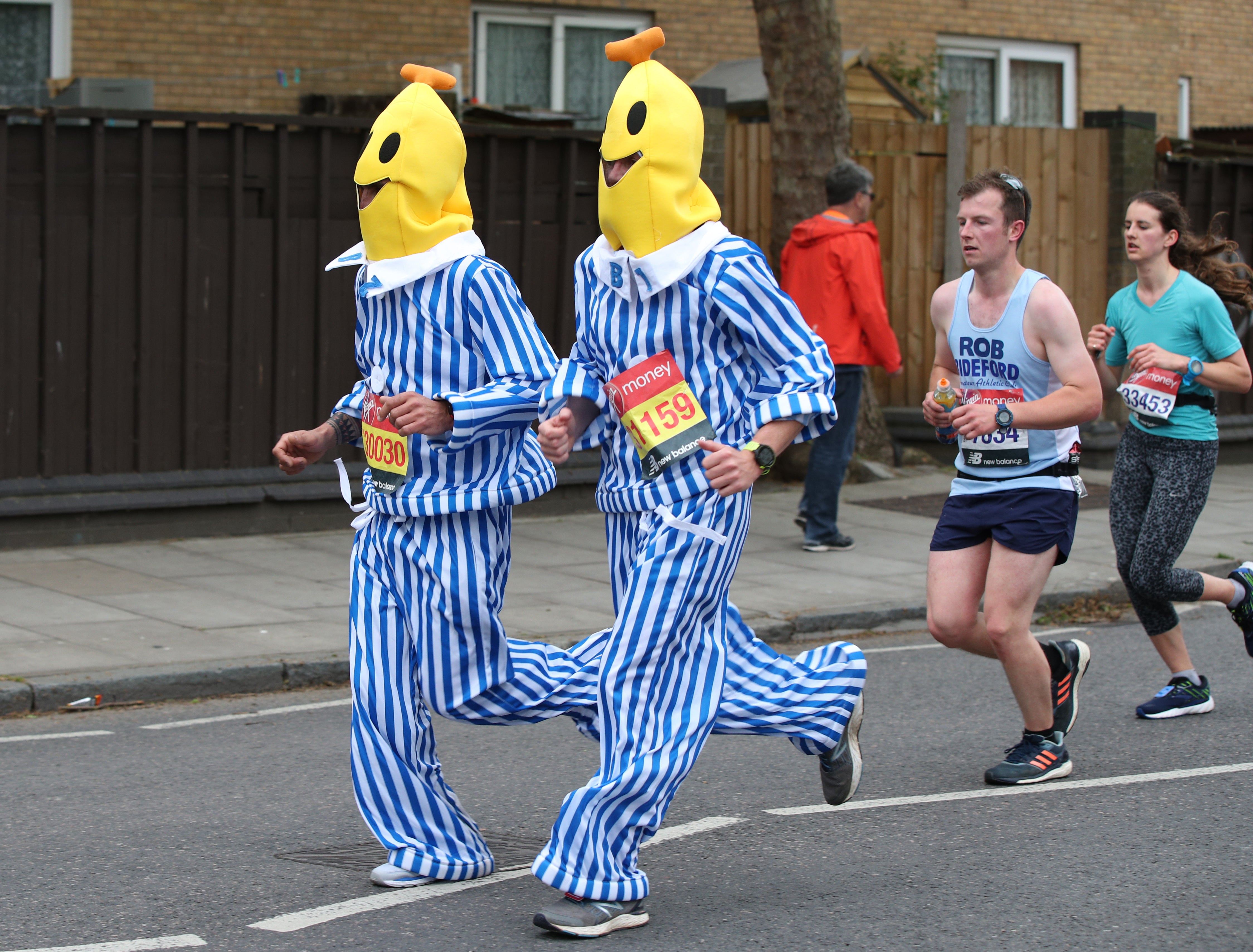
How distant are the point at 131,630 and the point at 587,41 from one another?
30.6 ft

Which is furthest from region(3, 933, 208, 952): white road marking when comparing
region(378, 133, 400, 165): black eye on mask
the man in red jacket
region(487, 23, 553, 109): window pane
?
region(487, 23, 553, 109): window pane

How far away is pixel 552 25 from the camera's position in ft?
50.8

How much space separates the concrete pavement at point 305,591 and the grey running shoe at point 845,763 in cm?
323

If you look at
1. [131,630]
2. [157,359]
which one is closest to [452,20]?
[157,359]

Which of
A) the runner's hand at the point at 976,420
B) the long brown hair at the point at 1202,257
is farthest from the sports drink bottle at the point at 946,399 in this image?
the long brown hair at the point at 1202,257

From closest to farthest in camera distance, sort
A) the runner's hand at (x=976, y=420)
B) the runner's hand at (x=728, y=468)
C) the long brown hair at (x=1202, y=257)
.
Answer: the runner's hand at (x=728, y=468)
the runner's hand at (x=976, y=420)
the long brown hair at (x=1202, y=257)

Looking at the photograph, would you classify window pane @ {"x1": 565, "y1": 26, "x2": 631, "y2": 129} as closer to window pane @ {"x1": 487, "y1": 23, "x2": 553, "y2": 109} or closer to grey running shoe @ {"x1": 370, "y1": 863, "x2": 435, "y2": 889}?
window pane @ {"x1": 487, "y1": 23, "x2": 553, "y2": 109}

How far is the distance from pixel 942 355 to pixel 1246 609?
1878mm

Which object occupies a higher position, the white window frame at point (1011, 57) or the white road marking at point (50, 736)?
the white window frame at point (1011, 57)

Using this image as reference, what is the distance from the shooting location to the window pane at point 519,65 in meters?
15.2

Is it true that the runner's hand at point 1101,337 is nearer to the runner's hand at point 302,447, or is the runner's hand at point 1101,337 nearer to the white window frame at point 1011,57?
the runner's hand at point 302,447

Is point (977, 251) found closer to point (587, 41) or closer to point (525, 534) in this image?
point (525, 534)

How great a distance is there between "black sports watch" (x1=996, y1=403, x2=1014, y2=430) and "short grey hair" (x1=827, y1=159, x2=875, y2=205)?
5.12 metres

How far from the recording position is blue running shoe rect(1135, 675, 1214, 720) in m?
6.48
